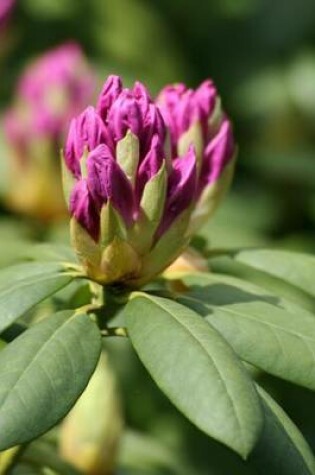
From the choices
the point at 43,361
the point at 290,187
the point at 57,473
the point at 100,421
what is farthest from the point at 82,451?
the point at 290,187

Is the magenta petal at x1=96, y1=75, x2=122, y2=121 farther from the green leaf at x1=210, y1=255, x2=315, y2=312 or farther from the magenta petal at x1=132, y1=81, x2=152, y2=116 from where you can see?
the green leaf at x1=210, y1=255, x2=315, y2=312

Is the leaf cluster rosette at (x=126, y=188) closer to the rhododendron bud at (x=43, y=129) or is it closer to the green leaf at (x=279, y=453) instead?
the green leaf at (x=279, y=453)

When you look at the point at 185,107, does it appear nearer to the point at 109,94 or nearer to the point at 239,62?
the point at 109,94

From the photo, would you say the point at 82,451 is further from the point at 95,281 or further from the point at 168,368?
the point at 168,368

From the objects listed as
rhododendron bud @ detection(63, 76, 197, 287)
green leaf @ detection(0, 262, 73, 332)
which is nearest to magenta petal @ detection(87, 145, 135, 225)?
rhododendron bud @ detection(63, 76, 197, 287)

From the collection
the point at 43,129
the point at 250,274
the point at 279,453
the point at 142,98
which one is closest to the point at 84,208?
the point at 142,98

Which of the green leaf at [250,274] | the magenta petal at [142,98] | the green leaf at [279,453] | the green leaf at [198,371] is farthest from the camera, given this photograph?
the green leaf at [250,274]

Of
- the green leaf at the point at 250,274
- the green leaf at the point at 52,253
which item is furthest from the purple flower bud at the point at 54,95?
the green leaf at the point at 52,253
